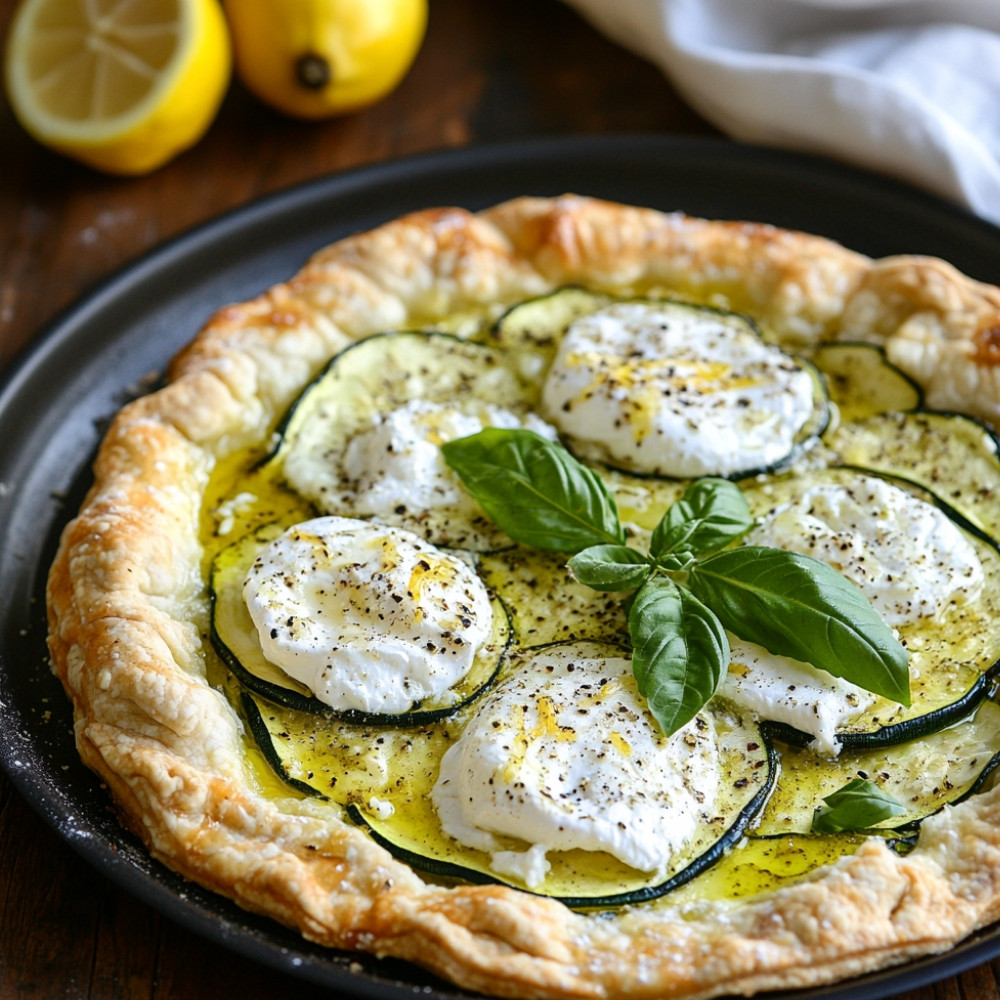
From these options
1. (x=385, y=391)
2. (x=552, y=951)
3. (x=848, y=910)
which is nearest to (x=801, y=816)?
(x=848, y=910)

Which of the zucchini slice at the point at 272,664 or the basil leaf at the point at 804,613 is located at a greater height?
the basil leaf at the point at 804,613

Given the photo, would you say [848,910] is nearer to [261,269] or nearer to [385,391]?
[385,391]

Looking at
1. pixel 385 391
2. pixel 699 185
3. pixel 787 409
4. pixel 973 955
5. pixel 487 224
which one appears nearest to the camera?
pixel 973 955

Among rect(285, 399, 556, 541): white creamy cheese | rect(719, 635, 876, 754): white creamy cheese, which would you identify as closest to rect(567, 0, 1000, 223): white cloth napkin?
rect(285, 399, 556, 541): white creamy cheese

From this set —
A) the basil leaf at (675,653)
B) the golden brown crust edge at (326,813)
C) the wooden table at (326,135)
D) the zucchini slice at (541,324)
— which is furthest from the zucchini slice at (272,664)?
the wooden table at (326,135)

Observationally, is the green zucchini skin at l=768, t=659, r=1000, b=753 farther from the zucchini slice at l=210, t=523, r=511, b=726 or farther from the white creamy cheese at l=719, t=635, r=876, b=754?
the zucchini slice at l=210, t=523, r=511, b=726

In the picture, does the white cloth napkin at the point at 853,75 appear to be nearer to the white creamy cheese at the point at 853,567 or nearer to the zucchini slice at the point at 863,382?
the zucchini slice at the point at 863,382
